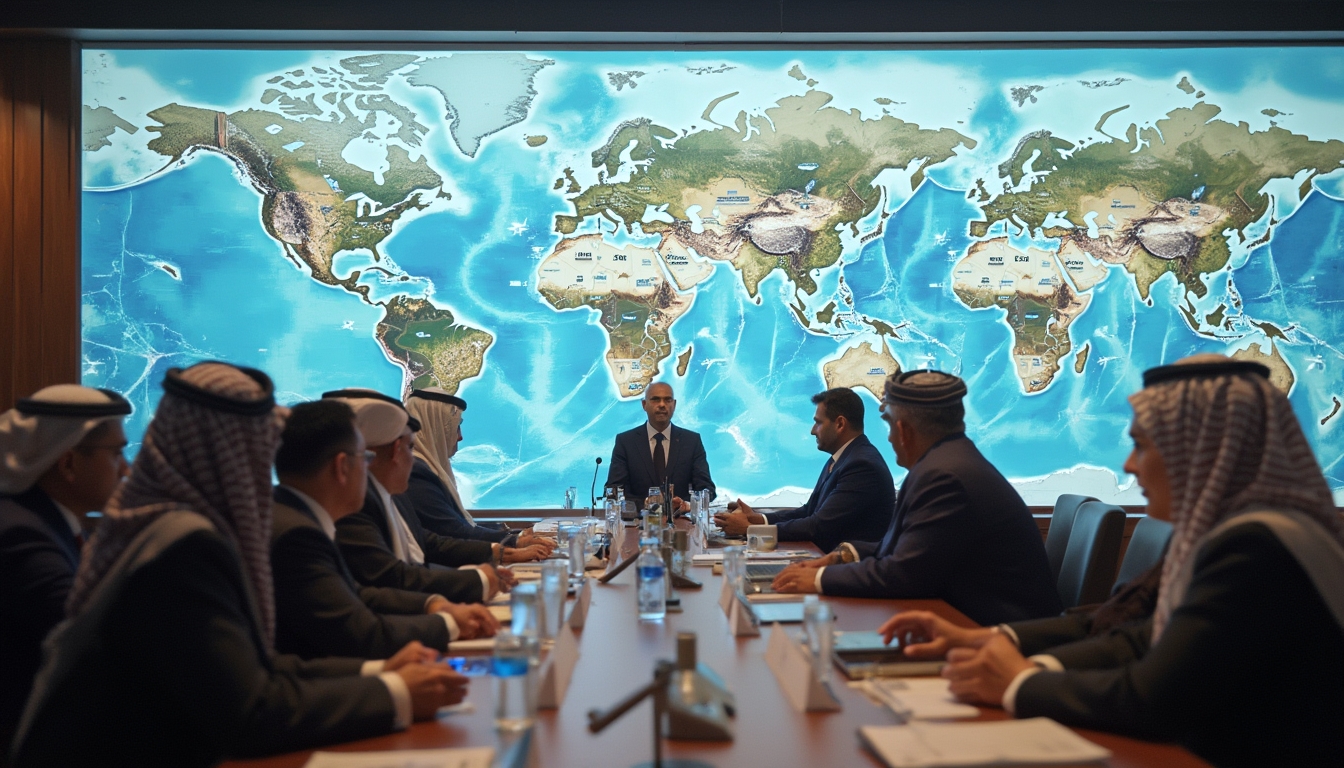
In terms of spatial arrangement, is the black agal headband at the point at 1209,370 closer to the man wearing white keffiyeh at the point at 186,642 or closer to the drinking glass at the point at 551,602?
the drinking glass at the point at 551,602

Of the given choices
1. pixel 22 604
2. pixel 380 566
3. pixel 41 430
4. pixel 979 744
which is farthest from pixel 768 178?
pixel 979 744

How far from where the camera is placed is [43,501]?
2.50m

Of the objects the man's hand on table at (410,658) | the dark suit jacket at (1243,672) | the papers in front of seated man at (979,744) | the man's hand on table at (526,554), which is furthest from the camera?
the man's hand on table at (526,554)

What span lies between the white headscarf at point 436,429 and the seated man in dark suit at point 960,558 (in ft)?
6.77

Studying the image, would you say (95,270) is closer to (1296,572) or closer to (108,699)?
(108,699)

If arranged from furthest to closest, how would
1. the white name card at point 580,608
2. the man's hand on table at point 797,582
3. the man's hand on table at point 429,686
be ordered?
the man's hand on table at point 797,582
the white name card at point 580,608
the man's hand on table at point 429,686

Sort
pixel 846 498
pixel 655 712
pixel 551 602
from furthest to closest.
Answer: pixel 846 498 < pixel 551 602 < pixel 655 712

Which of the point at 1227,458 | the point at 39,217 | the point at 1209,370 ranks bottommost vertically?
the point at 1227,458

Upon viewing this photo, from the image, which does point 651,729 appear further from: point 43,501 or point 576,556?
point 43,501

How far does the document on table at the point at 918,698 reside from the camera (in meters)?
1.89

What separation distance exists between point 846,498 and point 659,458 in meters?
1.63

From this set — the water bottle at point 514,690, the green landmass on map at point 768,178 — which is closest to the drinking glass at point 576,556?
the water bottle at point 514,690

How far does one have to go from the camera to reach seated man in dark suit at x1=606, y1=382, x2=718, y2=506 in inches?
241

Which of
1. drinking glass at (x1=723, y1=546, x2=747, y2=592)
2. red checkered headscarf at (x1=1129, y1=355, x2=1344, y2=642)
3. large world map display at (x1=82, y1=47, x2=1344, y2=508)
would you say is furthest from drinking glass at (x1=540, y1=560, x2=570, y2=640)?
large world map display at (x1=82, y1=47, x2=1344, y2=508)
